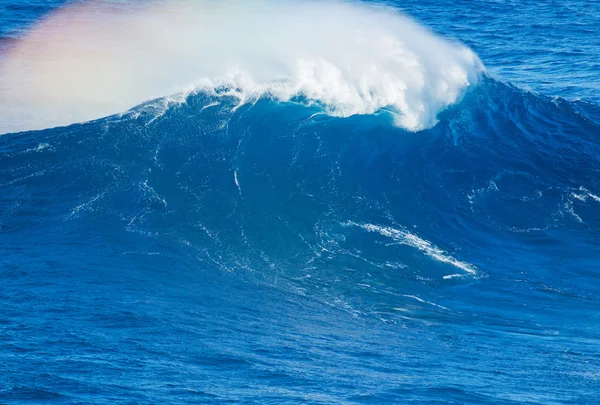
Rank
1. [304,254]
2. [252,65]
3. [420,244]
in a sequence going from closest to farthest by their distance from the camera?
[304,254] < [420,244] < [252,65]

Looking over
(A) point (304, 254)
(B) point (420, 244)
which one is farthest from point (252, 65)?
(B) point (420, 244)

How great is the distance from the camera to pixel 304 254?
80.0ft

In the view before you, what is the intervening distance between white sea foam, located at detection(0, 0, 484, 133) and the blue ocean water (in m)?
1.05

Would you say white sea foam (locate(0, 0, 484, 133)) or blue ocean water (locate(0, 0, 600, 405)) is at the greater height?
white sea foam (locate(0, 0, 484, 133))

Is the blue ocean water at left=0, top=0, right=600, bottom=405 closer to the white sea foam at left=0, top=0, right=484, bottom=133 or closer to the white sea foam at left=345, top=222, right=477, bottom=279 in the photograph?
the white sea foam at left=345, top=222, right=477, bottom=279

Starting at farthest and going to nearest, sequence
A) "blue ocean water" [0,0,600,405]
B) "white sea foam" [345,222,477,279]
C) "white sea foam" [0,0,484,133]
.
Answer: "white sea foam" [0,0,484,133] → "white sea foam" [345,222,477,279] → "blue ocean water" [0,0,600,405]

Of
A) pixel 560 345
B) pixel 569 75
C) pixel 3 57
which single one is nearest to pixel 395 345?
pixel 560 345

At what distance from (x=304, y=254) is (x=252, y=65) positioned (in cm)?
1281

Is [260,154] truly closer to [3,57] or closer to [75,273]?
[75,273]

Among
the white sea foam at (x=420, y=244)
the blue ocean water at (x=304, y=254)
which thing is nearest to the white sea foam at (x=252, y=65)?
the blue ocean water at (x=304, y=254)

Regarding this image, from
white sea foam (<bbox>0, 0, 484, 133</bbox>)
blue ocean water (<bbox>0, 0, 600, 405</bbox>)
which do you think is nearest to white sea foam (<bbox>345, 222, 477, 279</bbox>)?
blue ocean water (<bbox>0, 0, 600, 405</bbox>)

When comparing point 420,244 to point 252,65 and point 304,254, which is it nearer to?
point 304,254

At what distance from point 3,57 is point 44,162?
45.7 ft

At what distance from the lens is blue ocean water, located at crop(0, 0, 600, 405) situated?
17406 mm
